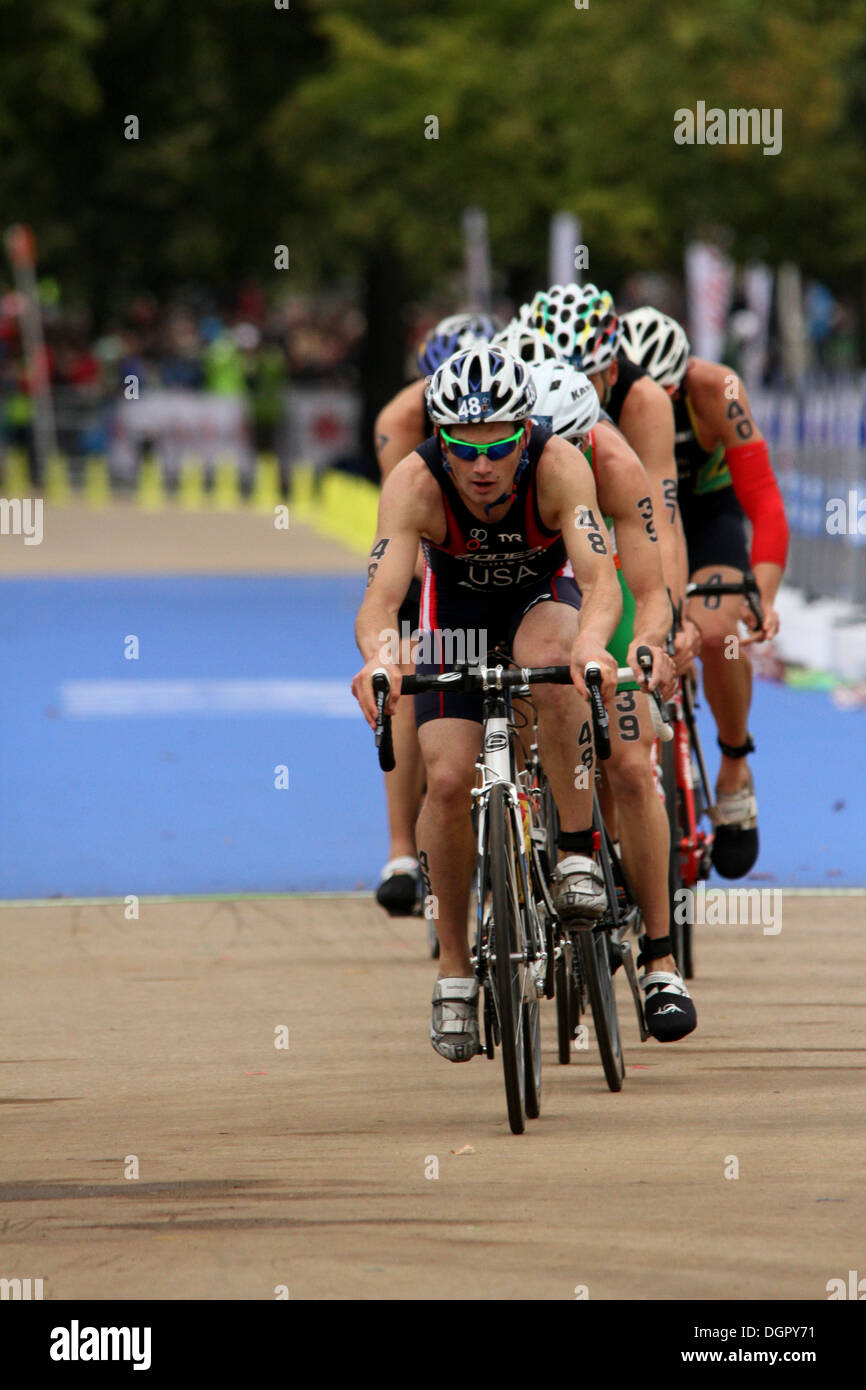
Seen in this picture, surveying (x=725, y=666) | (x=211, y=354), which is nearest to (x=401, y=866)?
(x=725, y=666)

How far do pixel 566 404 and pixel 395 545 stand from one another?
72cm

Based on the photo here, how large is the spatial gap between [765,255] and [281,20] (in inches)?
369

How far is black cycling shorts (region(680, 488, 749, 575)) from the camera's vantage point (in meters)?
8.89

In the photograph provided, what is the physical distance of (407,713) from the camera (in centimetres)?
896

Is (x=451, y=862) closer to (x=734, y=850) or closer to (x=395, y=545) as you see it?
(x=395, y=545)

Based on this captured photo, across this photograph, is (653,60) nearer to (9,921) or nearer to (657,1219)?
(9,921)

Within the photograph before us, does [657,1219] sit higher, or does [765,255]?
[765,255]

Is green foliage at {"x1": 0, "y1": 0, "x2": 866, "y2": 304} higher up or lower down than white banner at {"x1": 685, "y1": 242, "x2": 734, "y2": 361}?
higher up

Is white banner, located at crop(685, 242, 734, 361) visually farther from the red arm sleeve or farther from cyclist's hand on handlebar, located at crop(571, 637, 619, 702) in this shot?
cyclist's hand on handlebar, located at crop(571, 637, 619, 702)

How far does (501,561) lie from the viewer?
6559 mm

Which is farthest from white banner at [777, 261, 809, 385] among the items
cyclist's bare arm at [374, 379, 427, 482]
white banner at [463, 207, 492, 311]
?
cyclist's bare arm at [374, 379, 427, 482]

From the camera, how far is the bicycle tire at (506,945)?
20.0ft
